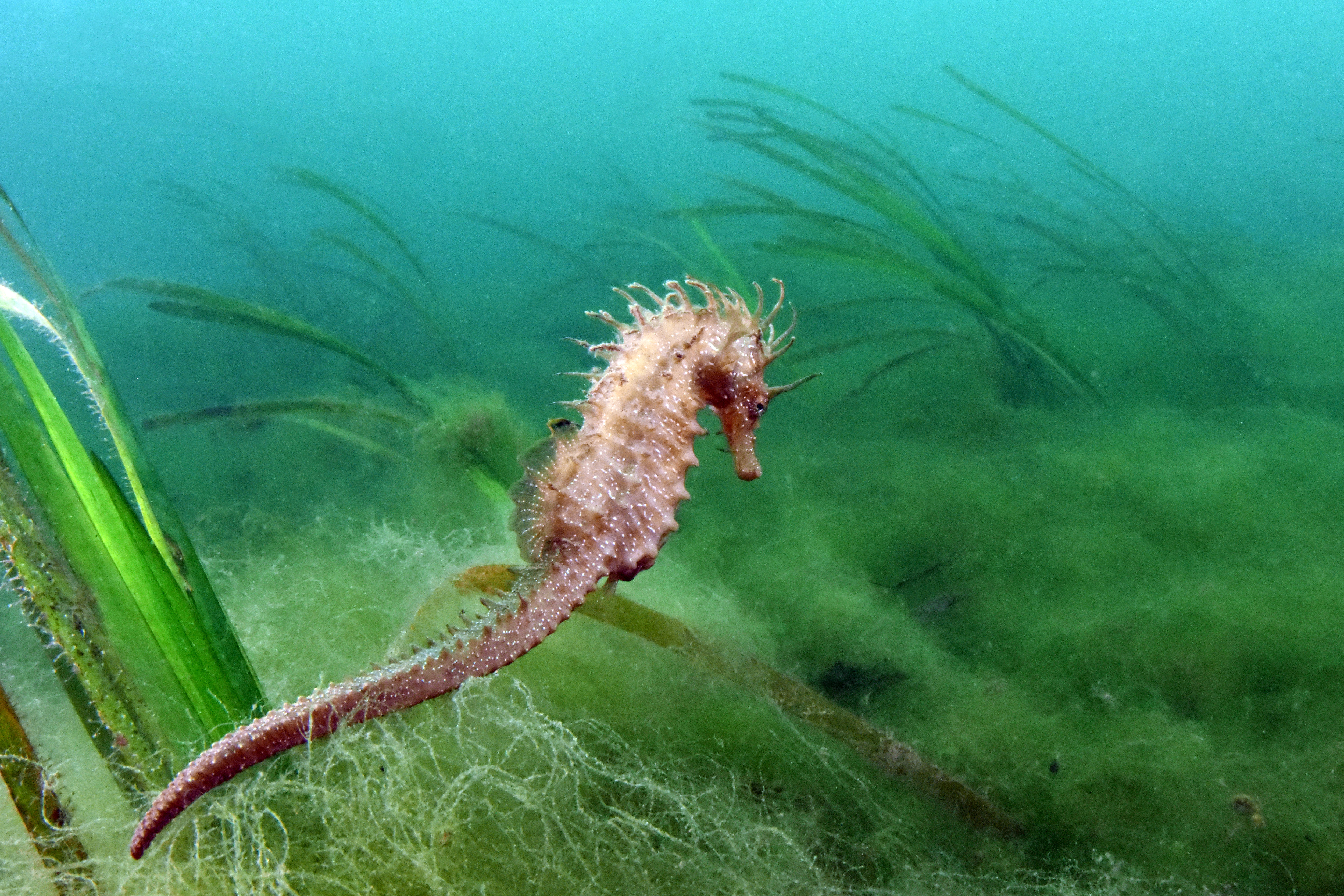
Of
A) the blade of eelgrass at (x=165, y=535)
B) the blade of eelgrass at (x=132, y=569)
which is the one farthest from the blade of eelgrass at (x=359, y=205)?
the blade of eelgrass at (x=132, y=569)

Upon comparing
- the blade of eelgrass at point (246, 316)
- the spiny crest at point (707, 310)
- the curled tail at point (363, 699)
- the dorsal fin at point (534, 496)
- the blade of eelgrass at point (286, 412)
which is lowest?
the blade of eelgrass at point (286, 412)

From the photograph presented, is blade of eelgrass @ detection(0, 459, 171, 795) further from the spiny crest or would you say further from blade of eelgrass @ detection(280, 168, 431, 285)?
blade of eelgrass @ detection(280, 168, 431, 285)

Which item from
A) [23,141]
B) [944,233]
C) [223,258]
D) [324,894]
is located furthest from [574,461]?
[23,141]

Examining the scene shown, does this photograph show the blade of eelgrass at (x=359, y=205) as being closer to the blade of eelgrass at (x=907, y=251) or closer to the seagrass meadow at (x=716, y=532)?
the seagrass meadow at (x=716, y=532)

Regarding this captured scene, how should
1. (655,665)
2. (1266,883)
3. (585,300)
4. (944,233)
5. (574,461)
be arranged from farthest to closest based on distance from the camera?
1. (585,300)
2. (944,233)
3. (655,665)
4. (1266,883)
5. (574,461)

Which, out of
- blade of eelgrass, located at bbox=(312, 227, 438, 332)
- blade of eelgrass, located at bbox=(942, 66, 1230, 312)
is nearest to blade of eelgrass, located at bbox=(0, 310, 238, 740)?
blade of eelgrass, located at bbox=(312, 227, 438, 332)

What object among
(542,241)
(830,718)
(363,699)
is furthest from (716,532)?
(542,241)

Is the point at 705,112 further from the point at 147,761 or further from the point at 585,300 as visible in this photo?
the point at 147,761

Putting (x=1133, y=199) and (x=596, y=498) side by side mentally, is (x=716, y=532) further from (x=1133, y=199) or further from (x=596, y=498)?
(x=1133, y=199)
